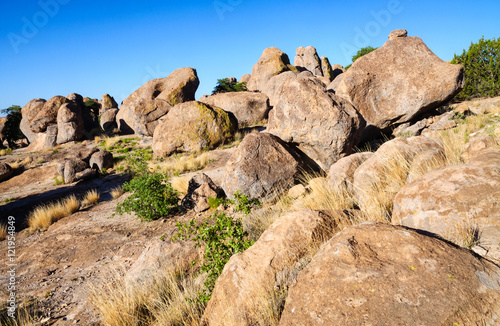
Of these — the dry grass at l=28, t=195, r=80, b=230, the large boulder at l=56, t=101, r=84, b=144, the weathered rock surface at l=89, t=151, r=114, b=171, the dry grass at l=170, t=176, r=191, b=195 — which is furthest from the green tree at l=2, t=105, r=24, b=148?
the dry grass at l=170, t=176, r=191, b=195

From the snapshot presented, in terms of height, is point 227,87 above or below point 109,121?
below

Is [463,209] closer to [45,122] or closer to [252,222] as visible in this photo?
[252,222]

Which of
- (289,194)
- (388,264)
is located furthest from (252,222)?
(388,264)

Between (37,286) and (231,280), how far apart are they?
4.47m

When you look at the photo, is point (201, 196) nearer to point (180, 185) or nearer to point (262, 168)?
point (262, 168)

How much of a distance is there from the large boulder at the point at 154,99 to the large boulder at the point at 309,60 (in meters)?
20.6

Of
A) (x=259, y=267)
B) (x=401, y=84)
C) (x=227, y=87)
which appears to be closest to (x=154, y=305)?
(x=259, y=267)

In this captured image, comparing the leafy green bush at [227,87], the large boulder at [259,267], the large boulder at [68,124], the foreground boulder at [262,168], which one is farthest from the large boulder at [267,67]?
the large boulder at [259,267]

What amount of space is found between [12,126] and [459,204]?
36778 millimetres

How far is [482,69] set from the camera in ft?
49.4

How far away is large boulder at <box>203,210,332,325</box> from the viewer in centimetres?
272

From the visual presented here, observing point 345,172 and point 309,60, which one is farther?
point 309,60

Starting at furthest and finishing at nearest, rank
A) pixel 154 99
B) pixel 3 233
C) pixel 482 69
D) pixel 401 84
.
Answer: pixel 154 99 → pixel 482 69 → pixel 401 84 → pixel 3 233

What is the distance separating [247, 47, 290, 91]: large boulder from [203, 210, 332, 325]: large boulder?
24.8 m
